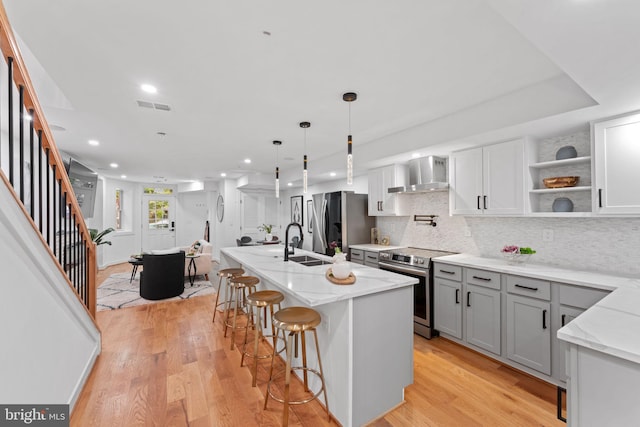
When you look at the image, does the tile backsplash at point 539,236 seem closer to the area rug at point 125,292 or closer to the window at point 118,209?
the area rug at point 125,292

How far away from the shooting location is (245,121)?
315 cm

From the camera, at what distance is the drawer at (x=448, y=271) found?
2.96 metres

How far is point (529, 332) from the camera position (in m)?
2.41

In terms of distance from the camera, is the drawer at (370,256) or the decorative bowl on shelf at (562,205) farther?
the drawer at (370,256)

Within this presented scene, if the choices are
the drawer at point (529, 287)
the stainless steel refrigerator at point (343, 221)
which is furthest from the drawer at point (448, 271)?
the stainless steel refrigerator at point (343, 221)

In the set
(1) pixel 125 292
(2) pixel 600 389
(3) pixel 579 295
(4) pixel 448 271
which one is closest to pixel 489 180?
(4) pixel 448 271

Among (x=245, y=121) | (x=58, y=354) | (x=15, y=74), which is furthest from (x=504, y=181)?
(x=58, y=354)

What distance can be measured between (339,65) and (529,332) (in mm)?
2762

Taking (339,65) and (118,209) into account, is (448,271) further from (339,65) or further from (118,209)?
(118,209)

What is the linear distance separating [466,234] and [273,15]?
3212 millimetres

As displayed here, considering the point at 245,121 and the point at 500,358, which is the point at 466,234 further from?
the point at 245,121

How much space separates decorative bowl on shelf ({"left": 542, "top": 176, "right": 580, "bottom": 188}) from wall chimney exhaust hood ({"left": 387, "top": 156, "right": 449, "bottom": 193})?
100 centimetres

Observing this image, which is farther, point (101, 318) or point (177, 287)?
point (177, 287)

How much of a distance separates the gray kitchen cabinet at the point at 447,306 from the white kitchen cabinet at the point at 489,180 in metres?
0.86
